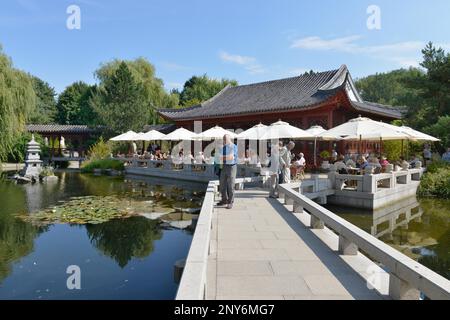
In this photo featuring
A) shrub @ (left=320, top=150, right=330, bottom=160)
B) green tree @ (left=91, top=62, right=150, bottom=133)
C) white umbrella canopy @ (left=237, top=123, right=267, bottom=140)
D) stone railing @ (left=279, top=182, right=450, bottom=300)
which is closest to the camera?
stone railing @ (left=279, top=182, right=450, bottom=300)

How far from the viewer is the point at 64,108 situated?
43.9 meters

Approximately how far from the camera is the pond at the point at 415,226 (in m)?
6.94

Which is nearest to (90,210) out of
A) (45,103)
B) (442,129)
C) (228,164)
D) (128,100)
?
(228,164)

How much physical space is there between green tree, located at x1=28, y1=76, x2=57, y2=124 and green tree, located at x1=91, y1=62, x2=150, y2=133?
13.9 metres

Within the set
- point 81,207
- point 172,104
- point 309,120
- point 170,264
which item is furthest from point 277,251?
point 172,104

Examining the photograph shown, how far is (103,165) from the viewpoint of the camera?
22.8 m

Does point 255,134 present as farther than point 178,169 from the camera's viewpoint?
No

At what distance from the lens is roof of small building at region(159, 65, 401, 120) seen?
18.1 metres

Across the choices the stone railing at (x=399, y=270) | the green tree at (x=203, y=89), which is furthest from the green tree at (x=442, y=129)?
the green tree at (x=203, y=89)

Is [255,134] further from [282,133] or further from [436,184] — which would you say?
[436,184]

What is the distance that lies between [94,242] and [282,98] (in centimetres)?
1461

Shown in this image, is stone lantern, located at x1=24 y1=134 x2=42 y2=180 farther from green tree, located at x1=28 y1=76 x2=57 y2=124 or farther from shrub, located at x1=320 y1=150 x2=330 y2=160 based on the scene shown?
green tree, located at x1=28 y1=76 x2=57 y2=124

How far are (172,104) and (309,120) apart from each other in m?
20.9

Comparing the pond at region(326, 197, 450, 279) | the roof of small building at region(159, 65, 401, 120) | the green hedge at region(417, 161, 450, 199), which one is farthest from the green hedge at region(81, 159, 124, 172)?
the green hedge at region(417, 161, 450, 199)
